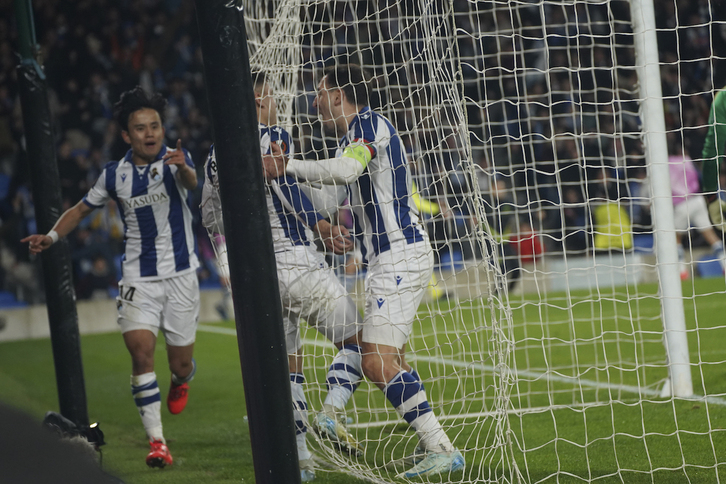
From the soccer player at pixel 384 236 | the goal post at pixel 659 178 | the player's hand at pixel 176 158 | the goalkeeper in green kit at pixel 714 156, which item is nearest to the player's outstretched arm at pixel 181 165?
the player's hand at pixel 176 158

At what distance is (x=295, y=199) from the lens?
4.15m

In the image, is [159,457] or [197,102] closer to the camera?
[159,457]

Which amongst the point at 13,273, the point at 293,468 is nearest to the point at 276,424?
the point at 293,468

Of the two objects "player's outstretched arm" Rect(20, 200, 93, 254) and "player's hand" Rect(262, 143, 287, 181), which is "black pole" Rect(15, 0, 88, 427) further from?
"player's hand" Rect(262, 143, 287, 181)

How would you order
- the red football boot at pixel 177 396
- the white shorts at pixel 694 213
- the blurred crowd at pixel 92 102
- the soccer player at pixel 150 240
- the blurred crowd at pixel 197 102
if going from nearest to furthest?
the soccer player at pixel 150 240, the red football boot at pixel 177 396, the white shorts at pixel 694 213, the blurred crowd at pixel 197 102, the blurred crowd at pixel 92 102

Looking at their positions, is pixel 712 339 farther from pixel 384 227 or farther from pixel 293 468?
pixel 293 468

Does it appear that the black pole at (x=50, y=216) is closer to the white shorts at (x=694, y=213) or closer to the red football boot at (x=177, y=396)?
the red football boot at (x=177, y=396)

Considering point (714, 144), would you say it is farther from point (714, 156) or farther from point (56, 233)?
point (56, 233)

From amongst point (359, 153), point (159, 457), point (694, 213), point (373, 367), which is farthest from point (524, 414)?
point (694, 213)

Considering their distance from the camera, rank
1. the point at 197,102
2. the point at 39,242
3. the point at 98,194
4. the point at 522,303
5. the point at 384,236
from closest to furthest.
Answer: the point at 384,236 < the point at 39,242 < the point at 98,194 < the point at 522,303 < the point at 197,102

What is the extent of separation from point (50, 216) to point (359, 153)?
6.83ft

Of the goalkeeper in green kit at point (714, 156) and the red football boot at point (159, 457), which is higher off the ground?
the goalkeeper in green kit at point (714, 156)

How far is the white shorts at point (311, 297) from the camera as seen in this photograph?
402 cm

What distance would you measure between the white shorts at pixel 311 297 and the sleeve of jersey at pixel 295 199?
0.17 metres
